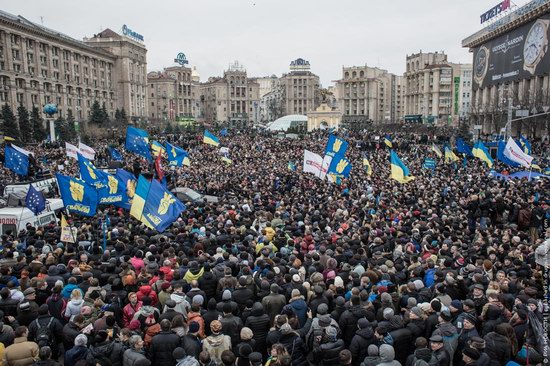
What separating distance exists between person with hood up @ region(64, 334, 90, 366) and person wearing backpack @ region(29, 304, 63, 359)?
83 centimetres

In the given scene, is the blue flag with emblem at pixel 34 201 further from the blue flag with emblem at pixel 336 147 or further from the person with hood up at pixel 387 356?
the person with hood up at pixel 387 356

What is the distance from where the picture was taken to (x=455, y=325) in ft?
20.5

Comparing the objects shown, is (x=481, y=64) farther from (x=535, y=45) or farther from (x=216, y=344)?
(x=216, y=344)

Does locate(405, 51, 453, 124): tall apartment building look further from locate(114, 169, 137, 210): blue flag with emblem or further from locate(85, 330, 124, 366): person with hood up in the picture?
locate(85, 330, 124, 366): person with hood up

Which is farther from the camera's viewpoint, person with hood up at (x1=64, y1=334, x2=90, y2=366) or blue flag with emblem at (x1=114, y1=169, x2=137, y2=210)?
blue flag with emblem at (x1=114, y1=169, x2=137, y2=210)

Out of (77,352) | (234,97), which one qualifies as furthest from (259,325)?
(234,97)

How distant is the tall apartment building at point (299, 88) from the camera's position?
13588 cm

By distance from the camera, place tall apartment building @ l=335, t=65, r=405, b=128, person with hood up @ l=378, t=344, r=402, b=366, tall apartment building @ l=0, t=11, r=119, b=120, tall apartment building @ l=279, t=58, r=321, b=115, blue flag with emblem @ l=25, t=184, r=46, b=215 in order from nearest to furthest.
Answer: person with hood up @ l=378, t=344, r=402, b=366
blue flag with emblem @ l=25, t=184, r=46, b=215
tall apartment building @ l=0, t=11, r=119, b=120
tall apartment building @ l=335, t=65, r=405, b=128
tall apartment building @ l=279, t=58, r=321, b=115

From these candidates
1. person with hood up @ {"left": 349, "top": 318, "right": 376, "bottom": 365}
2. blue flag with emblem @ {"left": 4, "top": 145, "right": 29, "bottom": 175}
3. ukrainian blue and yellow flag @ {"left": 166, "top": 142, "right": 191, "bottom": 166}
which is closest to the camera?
person with hood up @ {"left": 349, "top": 318, "right": 376, "bottom": 365}

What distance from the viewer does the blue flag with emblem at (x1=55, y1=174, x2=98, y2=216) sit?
11.3m

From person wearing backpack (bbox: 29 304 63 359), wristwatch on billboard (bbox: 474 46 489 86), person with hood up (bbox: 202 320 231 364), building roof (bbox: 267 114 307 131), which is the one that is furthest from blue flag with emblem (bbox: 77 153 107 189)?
building roof (bbox: 267 114 307 131)

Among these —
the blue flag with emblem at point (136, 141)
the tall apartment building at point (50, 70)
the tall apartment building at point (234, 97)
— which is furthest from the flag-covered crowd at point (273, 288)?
the tall apartment building at point (234, 97)

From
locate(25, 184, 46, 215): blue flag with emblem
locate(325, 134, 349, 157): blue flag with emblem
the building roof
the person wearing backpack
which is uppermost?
the building roof

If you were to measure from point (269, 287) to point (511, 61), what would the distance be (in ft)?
199
